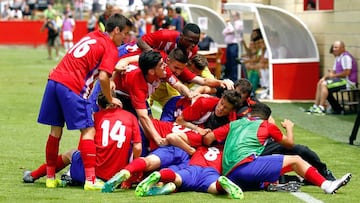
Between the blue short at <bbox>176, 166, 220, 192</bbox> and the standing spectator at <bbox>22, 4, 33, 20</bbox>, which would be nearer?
A: the blue short at <bbox>176, 166, 220, 192</bbox>

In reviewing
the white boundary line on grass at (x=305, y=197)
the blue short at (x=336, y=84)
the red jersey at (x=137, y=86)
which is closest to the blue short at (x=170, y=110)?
the red jersey at (x=137, y=86)

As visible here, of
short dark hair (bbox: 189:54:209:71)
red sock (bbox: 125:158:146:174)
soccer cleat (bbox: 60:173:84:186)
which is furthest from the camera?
short dark hair (bbox: 189:54:209:71)

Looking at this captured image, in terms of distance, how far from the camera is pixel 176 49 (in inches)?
463

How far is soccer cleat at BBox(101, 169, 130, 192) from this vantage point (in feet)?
32.6

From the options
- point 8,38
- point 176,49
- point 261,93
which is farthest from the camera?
point 8,38

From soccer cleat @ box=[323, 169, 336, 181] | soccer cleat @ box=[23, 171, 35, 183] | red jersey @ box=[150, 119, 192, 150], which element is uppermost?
red jersey @ box=[150, 119, 192, 150]

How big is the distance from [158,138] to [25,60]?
28.7 m

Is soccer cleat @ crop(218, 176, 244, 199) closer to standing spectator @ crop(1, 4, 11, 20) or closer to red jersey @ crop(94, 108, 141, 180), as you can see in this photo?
red jersey @ crop(94, 108, 141, 180)

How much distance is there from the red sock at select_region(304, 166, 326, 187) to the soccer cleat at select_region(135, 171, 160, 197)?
1564 millimetres

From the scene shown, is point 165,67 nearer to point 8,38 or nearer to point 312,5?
point 312,5

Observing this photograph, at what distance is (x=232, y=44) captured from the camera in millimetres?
28781

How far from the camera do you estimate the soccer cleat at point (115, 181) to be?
32.6 ft

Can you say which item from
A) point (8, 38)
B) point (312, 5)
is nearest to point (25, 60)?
point (8, 38)

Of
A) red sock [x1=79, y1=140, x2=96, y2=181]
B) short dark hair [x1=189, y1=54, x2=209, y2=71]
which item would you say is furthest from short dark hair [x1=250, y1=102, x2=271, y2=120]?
red sock [x1=79, y1=140, x2=96, y2=181]
